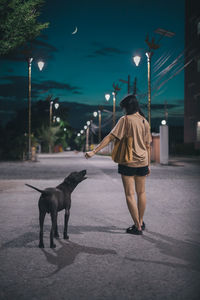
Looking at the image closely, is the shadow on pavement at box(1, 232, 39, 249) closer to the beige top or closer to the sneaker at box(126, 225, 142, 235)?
the sneaker at box(126, 225, 142, 235)

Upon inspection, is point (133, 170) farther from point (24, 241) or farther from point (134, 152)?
point (24, 241)

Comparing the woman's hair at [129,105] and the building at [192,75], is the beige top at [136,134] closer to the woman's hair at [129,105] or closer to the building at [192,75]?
the woman's hair at [129,105]

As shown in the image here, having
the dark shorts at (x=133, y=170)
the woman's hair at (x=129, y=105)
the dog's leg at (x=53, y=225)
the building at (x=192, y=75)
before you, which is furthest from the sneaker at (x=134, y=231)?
the building at (x=192, y=75)

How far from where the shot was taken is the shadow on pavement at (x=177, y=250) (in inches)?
164

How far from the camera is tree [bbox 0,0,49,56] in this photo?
12.4m

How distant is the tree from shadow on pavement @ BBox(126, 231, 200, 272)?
9451mm

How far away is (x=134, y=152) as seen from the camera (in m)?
5.43

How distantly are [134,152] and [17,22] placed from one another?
903 cm

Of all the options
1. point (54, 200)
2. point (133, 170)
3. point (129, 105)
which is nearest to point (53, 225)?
point (54, 200)

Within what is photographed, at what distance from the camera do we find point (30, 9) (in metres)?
12.8

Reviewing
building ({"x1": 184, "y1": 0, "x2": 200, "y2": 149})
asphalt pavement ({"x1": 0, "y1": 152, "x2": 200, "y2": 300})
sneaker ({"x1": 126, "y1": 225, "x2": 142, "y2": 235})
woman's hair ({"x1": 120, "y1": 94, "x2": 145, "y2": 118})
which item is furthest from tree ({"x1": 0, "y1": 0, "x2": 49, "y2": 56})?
building ({"x1": 184, "y1": 0, "x2": 200, "y2": 149})

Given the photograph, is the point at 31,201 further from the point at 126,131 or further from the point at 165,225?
the point at 126,131

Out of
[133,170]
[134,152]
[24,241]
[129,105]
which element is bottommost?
[24,241]

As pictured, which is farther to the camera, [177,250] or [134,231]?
[134,231]
